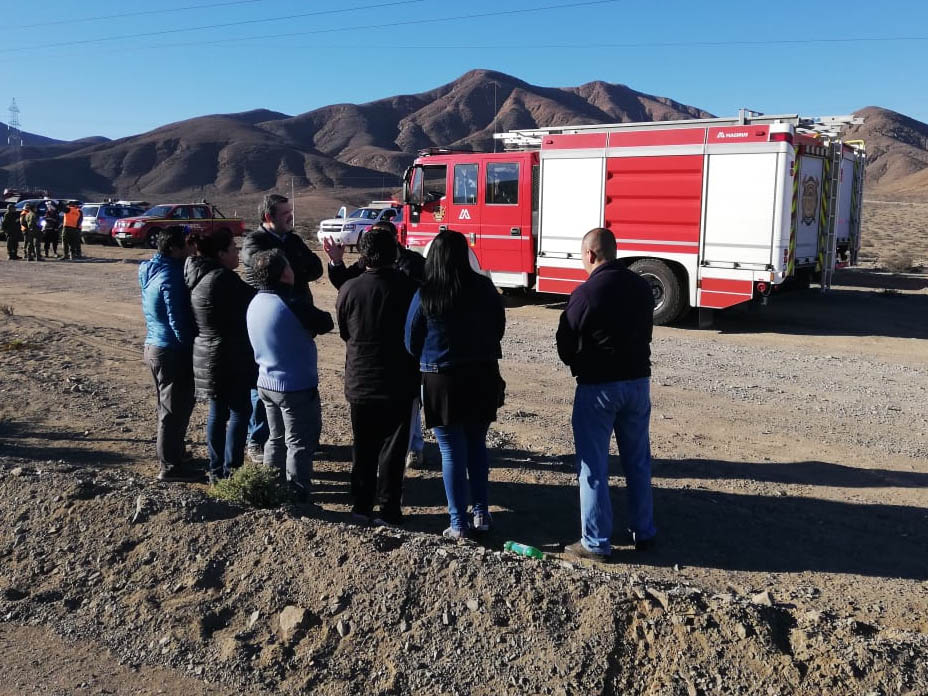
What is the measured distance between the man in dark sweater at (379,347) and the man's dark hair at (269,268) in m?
0.40

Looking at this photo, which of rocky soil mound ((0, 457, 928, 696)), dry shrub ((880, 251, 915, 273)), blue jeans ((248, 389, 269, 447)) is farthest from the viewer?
dry shrub ((880, 251, 915, 273))

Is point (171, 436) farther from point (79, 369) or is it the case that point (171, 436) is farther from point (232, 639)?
point (79, 369)

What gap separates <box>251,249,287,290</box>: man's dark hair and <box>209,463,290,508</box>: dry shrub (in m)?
1.14

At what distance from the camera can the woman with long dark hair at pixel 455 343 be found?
4691 millimetres

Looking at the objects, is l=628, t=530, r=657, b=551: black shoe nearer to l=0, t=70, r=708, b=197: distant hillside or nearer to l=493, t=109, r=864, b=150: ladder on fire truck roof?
l=493, t=109, r=864, b=150: ladder on fire truck roof

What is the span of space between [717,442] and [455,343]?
348cm

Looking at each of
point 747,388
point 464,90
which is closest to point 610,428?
point 747,388

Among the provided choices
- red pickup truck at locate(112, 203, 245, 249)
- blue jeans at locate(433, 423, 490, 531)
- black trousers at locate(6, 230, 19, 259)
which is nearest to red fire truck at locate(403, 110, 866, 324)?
blue jeans at locate(433, 423, 490, 531)

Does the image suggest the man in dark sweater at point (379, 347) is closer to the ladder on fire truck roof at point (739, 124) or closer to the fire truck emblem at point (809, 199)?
the ladder on fire truck roof at point (739, 124)

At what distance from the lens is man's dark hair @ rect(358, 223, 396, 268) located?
5.03 m

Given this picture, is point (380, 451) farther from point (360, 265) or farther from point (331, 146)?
point (331, 146)

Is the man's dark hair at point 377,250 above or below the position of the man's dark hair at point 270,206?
below

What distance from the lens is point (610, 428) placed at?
483 cm

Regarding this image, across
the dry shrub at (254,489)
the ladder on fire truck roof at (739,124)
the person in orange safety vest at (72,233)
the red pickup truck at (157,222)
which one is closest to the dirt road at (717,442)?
the dry shrub at (254,489)
